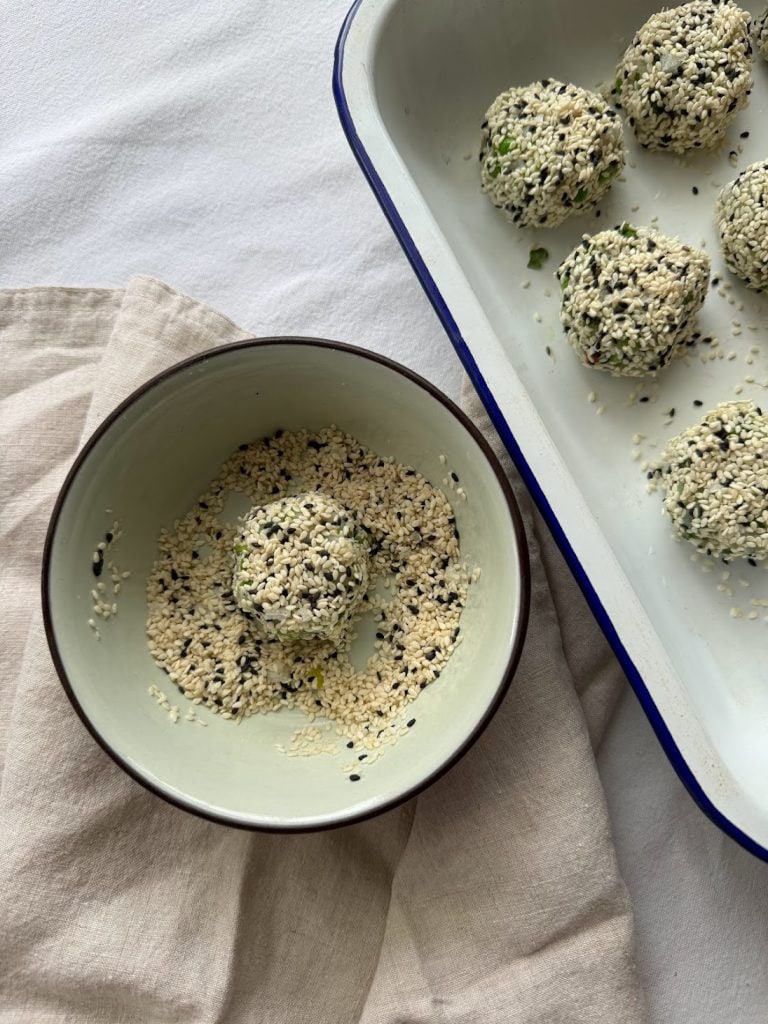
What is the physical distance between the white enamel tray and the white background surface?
0.51 ft

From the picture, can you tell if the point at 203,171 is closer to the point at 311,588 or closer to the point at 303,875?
the point at 311,588

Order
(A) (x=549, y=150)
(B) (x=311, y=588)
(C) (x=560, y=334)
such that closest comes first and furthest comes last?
(B) (x=311, y=588) → (A) (x=549, y=150) → (C) (x=560, y=334)

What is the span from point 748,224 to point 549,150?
0.33 metres

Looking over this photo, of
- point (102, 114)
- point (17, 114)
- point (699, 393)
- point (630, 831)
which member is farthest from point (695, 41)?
point (630, 831)

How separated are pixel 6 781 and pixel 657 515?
3.57 feet

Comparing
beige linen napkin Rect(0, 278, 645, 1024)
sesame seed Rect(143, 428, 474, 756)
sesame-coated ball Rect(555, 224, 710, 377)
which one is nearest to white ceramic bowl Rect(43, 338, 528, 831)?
sesame seed Rect(143, 428, 474, 756)

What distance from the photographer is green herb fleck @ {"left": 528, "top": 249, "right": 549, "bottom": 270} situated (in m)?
1.64

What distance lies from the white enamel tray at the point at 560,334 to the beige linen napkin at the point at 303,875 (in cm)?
14

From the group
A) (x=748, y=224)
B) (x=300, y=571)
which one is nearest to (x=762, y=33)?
(x=748, y=224)

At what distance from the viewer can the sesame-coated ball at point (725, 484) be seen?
1.47 m

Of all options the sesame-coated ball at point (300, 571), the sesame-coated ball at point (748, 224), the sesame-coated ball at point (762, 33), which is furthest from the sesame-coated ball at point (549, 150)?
the sesame-coated ball at point (300, 571)

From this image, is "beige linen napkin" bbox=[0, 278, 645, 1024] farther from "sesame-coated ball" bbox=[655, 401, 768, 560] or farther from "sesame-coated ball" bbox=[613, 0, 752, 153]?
"sesame-coated ball" bbox=[613, 0, 752, 153]

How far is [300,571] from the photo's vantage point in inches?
55.9

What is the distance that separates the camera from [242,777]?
142cm
